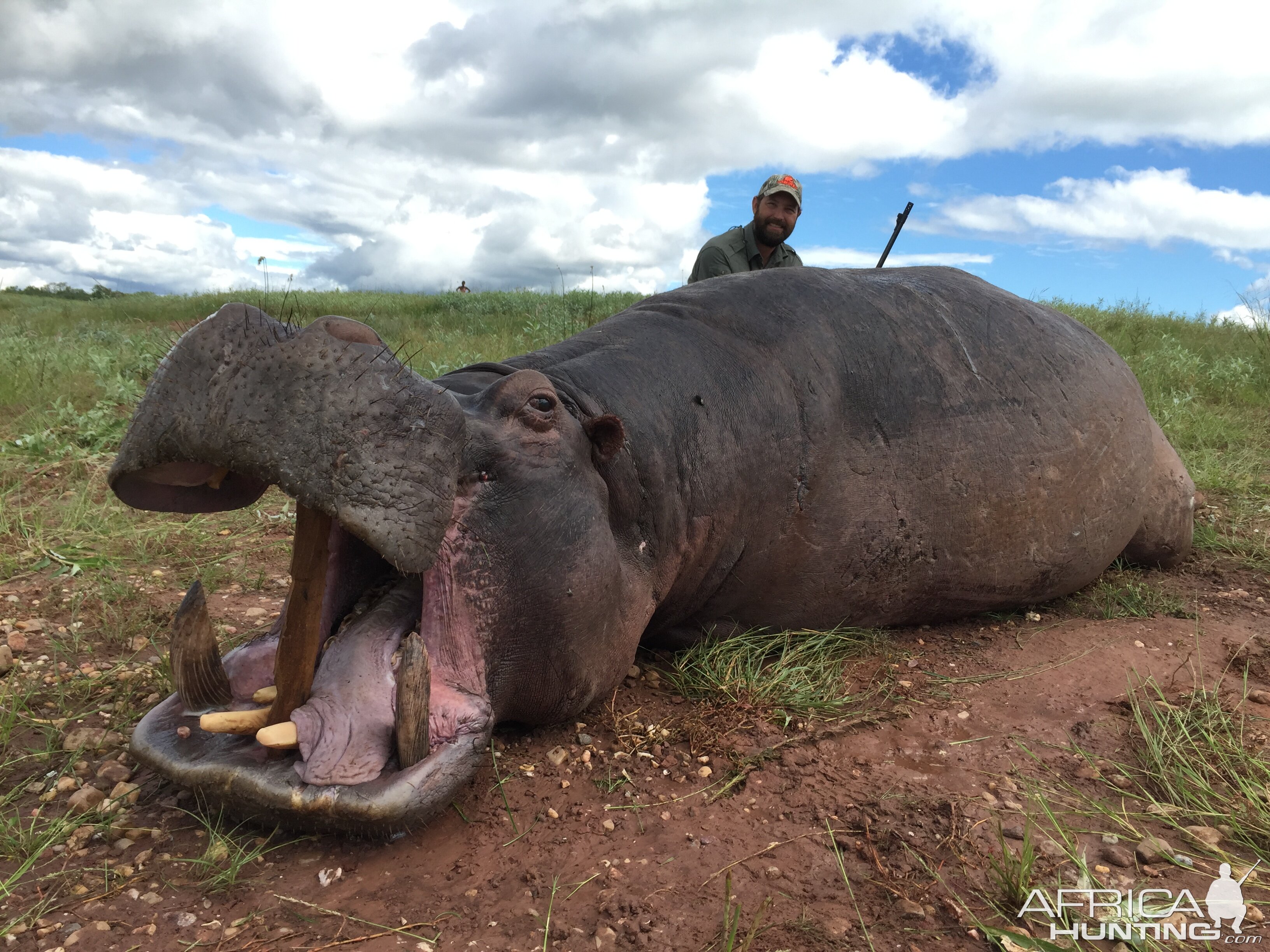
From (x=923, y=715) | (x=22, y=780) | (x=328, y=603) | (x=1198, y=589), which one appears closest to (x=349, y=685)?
(x=328, y=603)

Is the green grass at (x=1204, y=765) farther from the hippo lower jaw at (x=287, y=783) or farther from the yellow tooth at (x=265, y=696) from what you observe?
the yellow tooth at (x=265, y=696)

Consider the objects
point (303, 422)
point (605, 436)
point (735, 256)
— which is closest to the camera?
point (303, 422)

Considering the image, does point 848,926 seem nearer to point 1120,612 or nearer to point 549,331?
point 1120,612

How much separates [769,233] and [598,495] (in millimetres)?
5475

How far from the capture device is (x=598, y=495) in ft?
8.10

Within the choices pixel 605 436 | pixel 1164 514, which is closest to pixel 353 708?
pixel 605 436

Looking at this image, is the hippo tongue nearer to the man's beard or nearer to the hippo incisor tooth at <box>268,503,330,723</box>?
the hippo incisor tooth at <box>268,503,330,723</box>

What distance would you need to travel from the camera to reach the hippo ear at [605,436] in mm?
2455

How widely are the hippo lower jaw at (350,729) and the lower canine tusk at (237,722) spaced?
5cm

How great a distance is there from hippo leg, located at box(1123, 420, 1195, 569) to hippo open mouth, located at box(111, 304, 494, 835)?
3380 millimetres

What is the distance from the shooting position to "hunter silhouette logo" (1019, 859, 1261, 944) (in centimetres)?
178

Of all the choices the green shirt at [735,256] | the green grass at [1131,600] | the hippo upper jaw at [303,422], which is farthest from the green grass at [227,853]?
the green shirt at [735,256]

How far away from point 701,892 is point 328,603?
1119 millimetres

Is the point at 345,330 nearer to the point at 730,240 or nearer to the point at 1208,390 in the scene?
the point at 730,240
